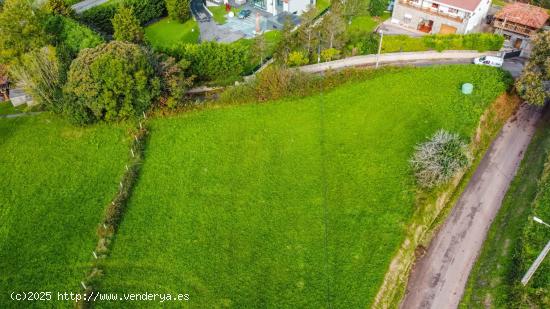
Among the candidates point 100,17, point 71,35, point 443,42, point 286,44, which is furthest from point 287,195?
point 100,17

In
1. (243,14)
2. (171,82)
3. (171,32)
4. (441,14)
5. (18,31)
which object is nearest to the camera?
(171,82)

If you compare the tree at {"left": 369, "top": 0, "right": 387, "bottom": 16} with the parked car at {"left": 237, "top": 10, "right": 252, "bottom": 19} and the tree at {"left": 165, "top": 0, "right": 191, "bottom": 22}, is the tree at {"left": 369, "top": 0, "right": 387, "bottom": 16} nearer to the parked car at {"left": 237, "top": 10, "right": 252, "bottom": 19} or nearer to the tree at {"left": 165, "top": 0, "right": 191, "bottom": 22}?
the parked car at {"left": 237, "top": 10, "right": 252, "bottom": 19}

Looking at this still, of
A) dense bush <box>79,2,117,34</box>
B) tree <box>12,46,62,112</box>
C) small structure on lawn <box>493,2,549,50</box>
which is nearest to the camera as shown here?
tree <box>12,46,62,112</box>

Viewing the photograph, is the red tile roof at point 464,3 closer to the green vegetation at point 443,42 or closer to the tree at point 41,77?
the green vegetation at point 443,42

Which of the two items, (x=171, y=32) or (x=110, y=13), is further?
(x=171, y=32)

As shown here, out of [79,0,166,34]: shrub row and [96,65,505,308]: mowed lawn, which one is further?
[79,0,166,34]: shrub row

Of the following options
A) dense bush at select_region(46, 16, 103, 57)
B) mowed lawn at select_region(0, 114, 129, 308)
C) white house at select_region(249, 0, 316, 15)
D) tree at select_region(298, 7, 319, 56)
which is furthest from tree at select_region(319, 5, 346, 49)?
mowed lawn at select_region(0, 114, 129, 308)

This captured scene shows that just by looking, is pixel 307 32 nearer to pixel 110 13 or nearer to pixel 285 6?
pixel 285 6
